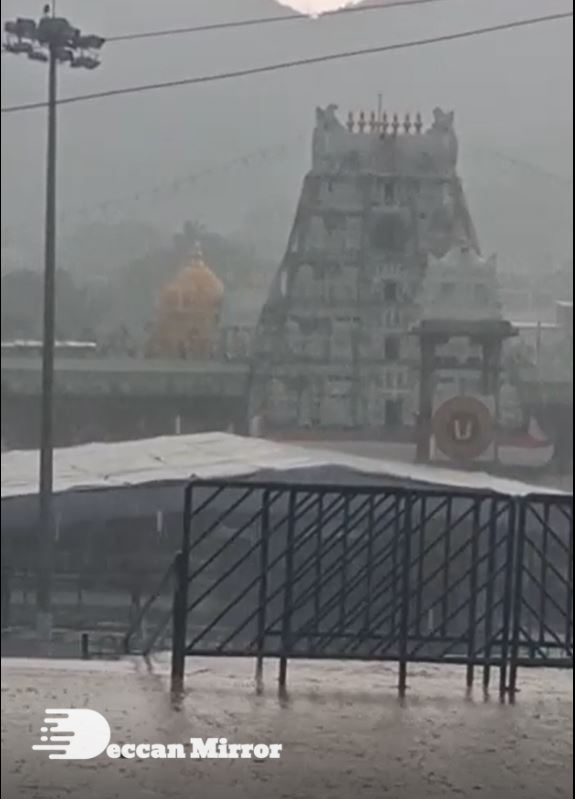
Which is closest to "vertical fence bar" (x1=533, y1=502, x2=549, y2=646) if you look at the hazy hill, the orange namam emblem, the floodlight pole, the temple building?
the temple building

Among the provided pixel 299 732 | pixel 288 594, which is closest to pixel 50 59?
pixel 288 594

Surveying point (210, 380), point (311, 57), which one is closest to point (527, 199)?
point (311, 57)

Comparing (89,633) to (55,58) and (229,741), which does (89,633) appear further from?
(55,58)

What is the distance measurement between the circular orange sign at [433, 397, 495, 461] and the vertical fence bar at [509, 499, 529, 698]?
0.77 feet

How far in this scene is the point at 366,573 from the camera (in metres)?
3.53

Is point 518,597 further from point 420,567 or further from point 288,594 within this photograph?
point 288,594

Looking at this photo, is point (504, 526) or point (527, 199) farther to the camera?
point (504, 526)

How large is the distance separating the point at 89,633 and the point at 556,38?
1552mm

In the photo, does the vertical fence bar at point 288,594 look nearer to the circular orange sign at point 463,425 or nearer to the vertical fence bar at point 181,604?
the vertical fence bar at point 181,604

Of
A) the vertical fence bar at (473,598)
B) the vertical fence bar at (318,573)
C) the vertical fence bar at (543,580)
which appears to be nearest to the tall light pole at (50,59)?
the vertical fence bar at (318,573)

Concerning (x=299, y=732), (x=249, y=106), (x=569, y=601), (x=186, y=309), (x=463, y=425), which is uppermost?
(x=249, y=106)

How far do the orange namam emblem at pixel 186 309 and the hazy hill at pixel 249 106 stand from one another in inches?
3.9

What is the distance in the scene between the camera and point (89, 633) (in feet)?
10.9

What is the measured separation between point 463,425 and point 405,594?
0.50 metres
